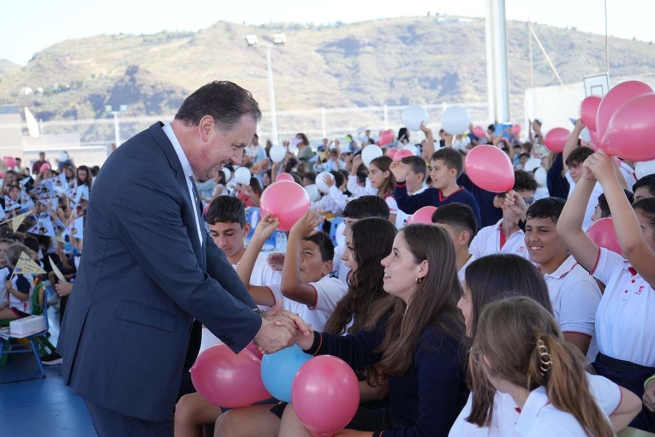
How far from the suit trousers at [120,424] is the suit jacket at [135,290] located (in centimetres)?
6

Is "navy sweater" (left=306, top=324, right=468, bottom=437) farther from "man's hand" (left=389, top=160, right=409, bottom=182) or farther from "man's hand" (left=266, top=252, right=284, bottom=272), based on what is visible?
"man's hand" (left=389, top=160, right=409, bottom=182)

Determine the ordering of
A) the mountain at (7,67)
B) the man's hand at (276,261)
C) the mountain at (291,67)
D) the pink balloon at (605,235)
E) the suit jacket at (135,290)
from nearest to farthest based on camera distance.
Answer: the suit jacket at (135,290), the pink balloon at (605,235), the man's hand at (276,261), the mountain at (291,67), the mountain at (7,67)

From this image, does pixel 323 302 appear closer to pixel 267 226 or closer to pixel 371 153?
pixel 267 226

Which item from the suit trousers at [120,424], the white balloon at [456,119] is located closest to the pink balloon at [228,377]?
the suit trousers at [120,424]

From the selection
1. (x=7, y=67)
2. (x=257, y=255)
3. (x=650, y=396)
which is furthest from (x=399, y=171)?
(x=7, y=67)

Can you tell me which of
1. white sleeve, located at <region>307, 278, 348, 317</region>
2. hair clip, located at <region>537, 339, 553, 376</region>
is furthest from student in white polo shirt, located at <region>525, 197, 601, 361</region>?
hair clip, located at <region>537, 339, 553, 376</region>

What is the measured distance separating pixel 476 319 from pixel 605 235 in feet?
4.64

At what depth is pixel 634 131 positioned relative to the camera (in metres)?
2.59

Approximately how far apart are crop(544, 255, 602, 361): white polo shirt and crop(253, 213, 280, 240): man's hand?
1.31 metres

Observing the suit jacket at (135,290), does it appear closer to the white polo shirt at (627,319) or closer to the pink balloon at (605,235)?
the white polo shirt at (627,319)

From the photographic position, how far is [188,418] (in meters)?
3.11

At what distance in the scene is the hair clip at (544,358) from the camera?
1.62 m

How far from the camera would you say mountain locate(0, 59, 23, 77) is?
4974 centimetres

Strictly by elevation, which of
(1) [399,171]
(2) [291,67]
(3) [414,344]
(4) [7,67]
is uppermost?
(4) [7,67]
